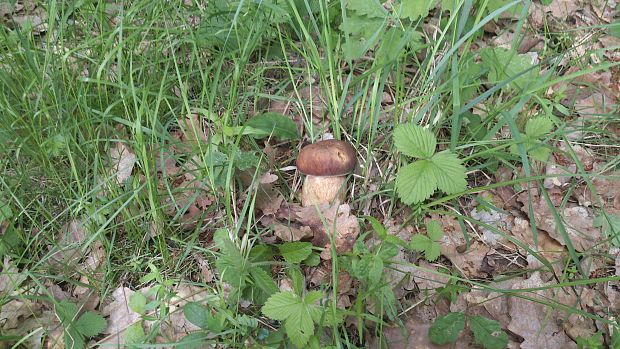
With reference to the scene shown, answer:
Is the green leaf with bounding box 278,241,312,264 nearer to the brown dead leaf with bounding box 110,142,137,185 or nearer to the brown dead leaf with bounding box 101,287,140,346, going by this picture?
the brown dead leaf with bounding box 101,287,140,346

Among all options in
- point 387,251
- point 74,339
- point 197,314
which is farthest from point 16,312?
point 387,251

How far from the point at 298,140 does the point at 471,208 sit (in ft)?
3.28

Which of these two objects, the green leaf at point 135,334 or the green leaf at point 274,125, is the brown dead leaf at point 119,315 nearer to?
the green leaf at point 135,334

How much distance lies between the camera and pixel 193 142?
237 centimetres

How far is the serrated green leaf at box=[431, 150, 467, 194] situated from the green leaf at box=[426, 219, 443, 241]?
0.20m

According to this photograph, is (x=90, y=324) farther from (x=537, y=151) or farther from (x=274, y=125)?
(x=537, y=151)

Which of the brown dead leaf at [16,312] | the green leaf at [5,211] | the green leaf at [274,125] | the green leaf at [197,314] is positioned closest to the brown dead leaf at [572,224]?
the green leaf at [274,125]

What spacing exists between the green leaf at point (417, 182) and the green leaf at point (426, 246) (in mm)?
239

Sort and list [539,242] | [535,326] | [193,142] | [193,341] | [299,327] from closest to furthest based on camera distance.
A: [299,327]
[193,341]
[535,326]
[539,242]
[193,142]

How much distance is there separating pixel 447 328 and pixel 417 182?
62cm

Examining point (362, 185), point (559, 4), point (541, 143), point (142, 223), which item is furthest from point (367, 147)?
point (559, 4)

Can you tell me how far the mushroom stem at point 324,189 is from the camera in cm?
228

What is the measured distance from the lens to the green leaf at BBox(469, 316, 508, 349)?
1.83 m

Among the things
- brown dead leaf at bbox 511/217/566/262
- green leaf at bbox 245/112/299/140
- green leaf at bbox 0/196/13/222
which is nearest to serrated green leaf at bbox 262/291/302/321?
green leaf at bbox 245/112/299/140
